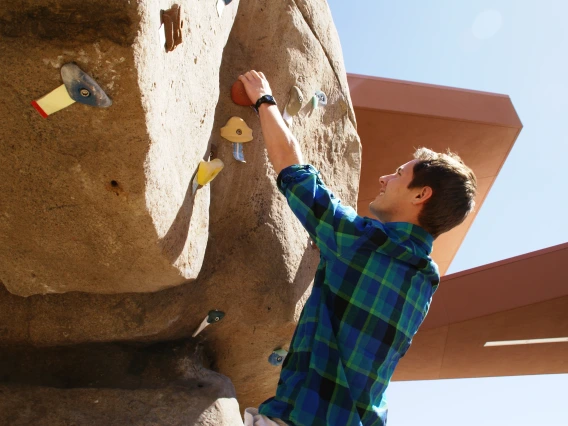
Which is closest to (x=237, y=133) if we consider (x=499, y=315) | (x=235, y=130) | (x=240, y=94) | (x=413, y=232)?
(x=235, y=130)

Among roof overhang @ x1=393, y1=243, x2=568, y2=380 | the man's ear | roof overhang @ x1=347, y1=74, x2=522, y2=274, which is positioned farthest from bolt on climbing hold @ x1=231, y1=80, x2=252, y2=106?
roof overhang @ x1=393, y1=243, x2=568, y2=380

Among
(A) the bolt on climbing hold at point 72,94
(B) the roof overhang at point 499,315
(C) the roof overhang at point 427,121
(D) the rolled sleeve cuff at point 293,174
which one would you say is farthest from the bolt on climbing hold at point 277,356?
Answer: (B) the roof overhang at point 499,315

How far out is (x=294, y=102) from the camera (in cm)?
214

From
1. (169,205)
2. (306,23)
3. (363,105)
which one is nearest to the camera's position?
(169,205)

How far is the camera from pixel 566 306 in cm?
437

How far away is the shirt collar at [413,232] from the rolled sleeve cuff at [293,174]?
249 mm

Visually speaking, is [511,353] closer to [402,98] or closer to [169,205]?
[402,98]

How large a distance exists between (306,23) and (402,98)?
190 centimetres

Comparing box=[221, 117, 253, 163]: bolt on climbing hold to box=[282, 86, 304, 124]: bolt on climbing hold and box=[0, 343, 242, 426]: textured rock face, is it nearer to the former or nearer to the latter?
box=[282, 86, 304, 124]: bolt on climbing hold

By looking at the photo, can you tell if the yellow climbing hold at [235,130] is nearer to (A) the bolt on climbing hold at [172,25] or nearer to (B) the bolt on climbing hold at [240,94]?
(B) the bolt on climbing hold at [240,94]

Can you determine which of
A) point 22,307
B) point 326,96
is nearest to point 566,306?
point 326,96

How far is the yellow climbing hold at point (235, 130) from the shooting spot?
1977 mm

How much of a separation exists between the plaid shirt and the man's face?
0.38 feet

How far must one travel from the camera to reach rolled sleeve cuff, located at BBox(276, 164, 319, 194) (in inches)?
61.0
